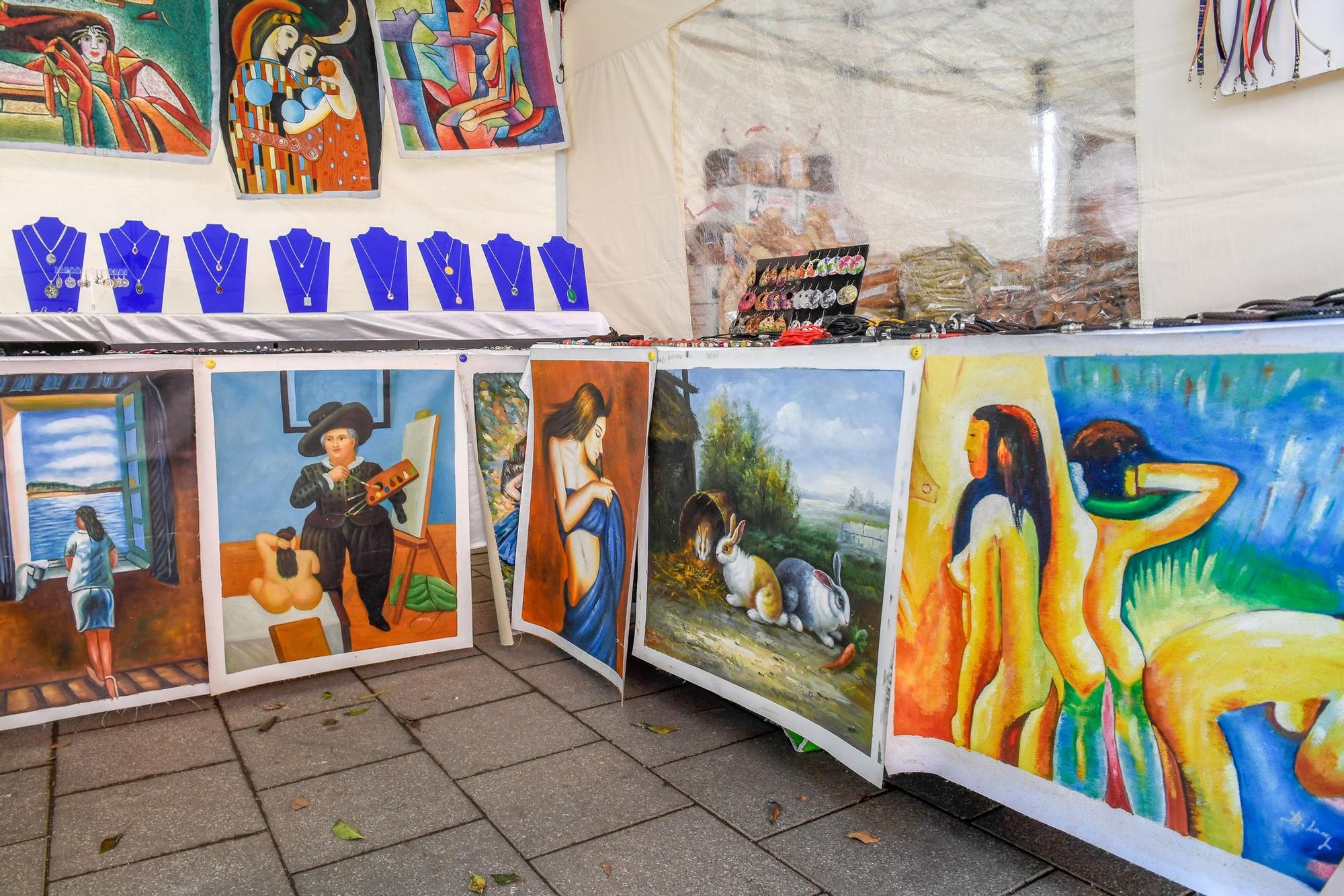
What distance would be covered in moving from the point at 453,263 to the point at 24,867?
12.5ft

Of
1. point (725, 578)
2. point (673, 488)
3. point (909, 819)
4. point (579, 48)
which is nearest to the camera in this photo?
point (909, 819)

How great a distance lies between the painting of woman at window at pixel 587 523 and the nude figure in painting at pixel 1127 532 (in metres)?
1.41

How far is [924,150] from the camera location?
3268 mm

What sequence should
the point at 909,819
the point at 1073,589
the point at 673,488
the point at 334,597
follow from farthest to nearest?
the point at 334,597, the point at 673,488, the point at 909,819, the point at 1073,589

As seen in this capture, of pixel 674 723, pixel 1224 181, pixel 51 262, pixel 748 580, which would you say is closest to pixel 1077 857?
pixel 748 580

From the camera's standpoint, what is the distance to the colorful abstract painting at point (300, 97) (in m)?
4.62

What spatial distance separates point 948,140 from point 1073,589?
6.55 feet

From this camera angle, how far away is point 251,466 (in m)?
2.81

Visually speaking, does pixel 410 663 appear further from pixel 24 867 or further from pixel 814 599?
pixel 814 599

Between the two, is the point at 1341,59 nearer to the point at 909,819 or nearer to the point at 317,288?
the point at 909,819

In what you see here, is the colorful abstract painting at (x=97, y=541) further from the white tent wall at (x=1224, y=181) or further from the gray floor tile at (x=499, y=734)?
the white tent wall at (x=1224, y=181)

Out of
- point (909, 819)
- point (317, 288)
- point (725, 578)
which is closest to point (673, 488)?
point (725, 578)

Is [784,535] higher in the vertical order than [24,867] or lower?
higher

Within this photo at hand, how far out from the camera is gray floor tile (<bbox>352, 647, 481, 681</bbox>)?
10.1 feet
